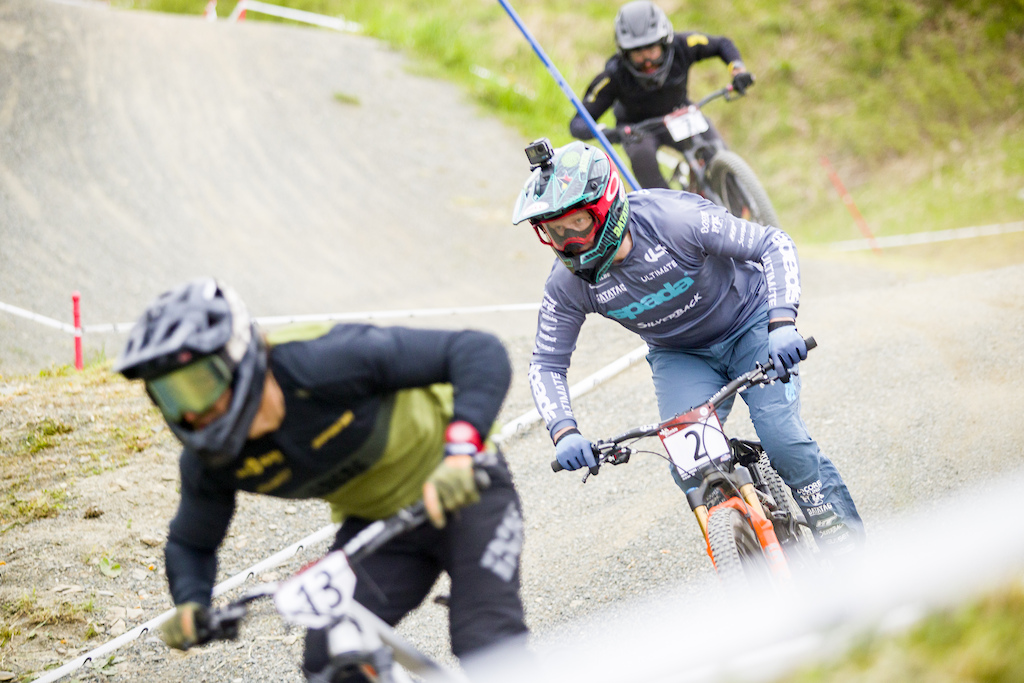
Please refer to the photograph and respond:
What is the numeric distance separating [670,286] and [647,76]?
5.15 m

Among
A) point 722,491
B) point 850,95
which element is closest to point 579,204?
point 722,491

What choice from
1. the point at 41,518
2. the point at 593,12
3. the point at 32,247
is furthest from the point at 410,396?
the point at 593,12

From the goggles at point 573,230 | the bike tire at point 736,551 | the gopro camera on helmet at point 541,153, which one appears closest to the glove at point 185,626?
the bike tire at point 736,551

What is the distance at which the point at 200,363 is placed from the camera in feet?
7.36

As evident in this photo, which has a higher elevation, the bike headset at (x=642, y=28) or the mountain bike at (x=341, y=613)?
the bike headset at (x=642, y=28)

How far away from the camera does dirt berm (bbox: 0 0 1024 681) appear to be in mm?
5012

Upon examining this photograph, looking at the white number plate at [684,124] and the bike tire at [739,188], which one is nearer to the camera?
the bike tire at [739,188]

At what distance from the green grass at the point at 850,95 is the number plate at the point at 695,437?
11.7 meters

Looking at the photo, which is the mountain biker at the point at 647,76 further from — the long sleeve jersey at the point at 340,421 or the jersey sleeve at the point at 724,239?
the long sleeve jersey at the point at 340,421

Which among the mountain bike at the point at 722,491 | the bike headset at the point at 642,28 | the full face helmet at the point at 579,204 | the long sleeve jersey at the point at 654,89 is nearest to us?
the mountain bike at the point at 722,491

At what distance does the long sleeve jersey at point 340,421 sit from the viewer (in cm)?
249

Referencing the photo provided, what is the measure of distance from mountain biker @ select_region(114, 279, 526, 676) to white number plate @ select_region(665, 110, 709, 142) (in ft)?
20.5

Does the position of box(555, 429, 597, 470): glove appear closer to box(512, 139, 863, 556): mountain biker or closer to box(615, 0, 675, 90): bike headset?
box(512, 139, 863, 556): mountain biker

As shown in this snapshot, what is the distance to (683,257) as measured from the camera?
12.3 ft
